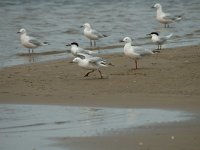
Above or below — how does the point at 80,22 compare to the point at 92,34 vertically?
above

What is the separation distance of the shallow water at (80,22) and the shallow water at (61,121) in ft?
18.8

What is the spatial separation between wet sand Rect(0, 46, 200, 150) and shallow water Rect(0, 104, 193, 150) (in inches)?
10.2

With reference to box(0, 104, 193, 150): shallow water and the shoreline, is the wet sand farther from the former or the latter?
box(0, 104, 193, 150): shallow water

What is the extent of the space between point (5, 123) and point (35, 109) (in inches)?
40.1

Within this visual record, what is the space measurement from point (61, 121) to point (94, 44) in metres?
10.5

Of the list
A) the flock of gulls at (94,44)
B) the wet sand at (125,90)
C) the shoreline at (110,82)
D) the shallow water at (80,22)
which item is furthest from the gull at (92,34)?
the shoreline at (110,82)

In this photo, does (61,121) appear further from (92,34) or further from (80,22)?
(80,22)

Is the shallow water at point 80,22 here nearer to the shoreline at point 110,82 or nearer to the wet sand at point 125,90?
the shoreline at point 110,82

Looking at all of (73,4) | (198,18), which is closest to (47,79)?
(198,18)

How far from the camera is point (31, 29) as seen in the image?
70.9 feet

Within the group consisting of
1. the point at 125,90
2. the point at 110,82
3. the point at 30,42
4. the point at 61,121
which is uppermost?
the point at 30,42

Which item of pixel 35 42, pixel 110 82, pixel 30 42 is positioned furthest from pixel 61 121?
pixel 35 42

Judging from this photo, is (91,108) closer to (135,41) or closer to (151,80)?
(151,80)

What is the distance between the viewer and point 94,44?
758 inches
